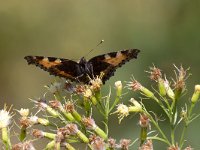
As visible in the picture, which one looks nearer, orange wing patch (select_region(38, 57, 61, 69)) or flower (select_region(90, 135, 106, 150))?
flower (select_region(90, 135, 106, 150))

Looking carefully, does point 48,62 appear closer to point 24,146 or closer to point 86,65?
point 86,65

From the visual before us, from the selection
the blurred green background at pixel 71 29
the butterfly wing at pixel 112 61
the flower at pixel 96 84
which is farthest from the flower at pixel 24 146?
the blurred green background at pixel 71 29

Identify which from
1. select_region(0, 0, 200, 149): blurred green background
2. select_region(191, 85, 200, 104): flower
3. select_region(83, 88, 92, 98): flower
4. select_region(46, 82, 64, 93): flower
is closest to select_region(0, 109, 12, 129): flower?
select_region(46, 82, 64, 93): flower

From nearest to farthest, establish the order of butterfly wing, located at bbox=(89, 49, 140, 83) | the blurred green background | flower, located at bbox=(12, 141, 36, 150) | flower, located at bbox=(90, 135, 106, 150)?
1. flower, located at bbox=(90, 135, 106, 150)
2. flower, located at bbox=(12, 141, 36, 150)
3. butterfly wing, located at bbox=(89, 49, 140, 83)
4. the blurred green background

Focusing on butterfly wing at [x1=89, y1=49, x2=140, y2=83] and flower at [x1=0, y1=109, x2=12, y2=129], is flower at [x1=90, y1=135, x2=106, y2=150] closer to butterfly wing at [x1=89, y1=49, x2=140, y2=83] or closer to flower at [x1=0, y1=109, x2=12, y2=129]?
butterfly wing at [x1=89, y1=49, x2=140, y2=83]

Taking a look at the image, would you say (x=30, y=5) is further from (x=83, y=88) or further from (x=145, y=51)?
(x=83, y=88)

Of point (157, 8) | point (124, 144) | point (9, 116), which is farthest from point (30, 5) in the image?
point (124, 144)

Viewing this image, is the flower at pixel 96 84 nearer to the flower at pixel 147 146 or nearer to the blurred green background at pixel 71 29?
the flower at pixel 147 146

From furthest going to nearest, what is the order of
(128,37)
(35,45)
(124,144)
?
1. (35,45)
2. (128,37)
3. (124,144)
